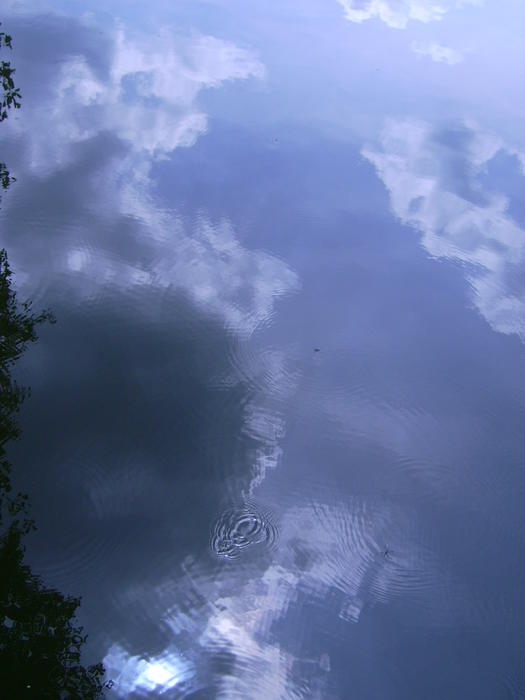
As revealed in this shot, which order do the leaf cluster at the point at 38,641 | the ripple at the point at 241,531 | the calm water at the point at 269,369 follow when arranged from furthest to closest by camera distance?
the ripple at the point at 241,531 < the calm water at the point at 269,369 < the leaf cluster at the point at 38,641

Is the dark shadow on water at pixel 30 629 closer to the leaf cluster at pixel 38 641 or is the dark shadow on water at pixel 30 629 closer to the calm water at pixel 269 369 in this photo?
the leaf cluster at pixel 38 641

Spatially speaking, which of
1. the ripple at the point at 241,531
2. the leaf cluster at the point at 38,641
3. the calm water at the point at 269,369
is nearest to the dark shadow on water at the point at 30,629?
the leaf cluster at the point at 38,641

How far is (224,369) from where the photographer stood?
493cm

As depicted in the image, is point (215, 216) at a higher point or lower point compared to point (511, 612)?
higher

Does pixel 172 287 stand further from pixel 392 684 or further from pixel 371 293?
pixel 392 684

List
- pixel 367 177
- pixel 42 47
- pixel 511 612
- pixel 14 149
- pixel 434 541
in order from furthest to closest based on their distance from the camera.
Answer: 1. pixel 42 47
2. pixel 367 177
3. pixel 14 149
4. pixel 434 541
5. pixel 511 612

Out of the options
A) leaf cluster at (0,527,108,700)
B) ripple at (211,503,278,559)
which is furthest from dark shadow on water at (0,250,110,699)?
ripple at (211,503,278,559)

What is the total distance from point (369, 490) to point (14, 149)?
485 centimetres

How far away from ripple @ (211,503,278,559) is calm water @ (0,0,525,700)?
0.04 feet

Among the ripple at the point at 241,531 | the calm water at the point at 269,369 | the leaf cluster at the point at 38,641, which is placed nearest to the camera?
the leaf cluster at the point at 38,641

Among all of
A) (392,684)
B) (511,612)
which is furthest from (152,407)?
(511,612)

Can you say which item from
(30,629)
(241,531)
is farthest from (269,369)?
(30,629)

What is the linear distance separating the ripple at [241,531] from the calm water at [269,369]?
0.04ft

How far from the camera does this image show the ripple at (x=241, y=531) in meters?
3.90
